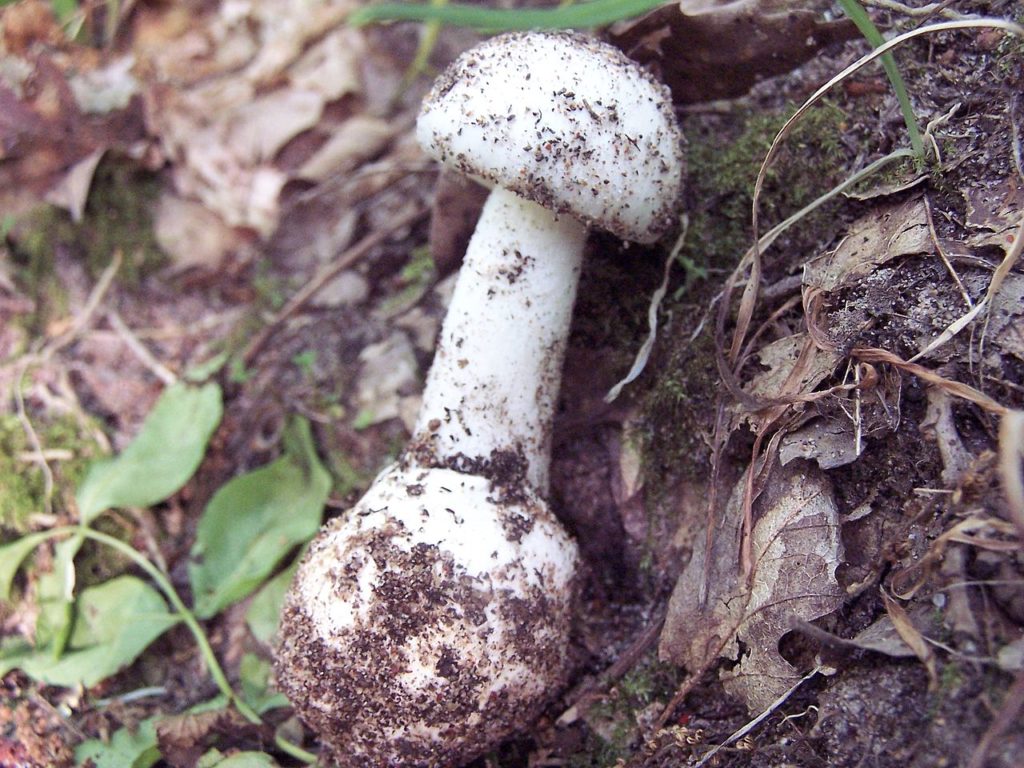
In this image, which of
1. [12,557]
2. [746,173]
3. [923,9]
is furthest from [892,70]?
[12,557]

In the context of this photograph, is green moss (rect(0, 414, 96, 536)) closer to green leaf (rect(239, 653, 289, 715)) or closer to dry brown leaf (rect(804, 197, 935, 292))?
green leaf (rect(239, 653, 289, 715))

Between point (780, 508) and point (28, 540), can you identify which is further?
point (28, 540)

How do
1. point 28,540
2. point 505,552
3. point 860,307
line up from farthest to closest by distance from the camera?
point 28,540 → point 505,552 → point 860,307

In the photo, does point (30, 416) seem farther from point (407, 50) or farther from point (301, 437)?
point (407, 50)

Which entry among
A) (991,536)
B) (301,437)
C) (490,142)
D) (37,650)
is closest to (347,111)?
(301,437)

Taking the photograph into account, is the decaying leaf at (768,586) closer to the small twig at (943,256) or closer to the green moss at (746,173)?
the small twig at (943,256)

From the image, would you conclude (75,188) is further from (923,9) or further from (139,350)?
(923,9)

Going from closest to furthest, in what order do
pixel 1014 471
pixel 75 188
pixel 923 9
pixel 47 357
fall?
pixel 1014 471 → pixel 923 9 → pixel 47 357 → pixel 75 188
